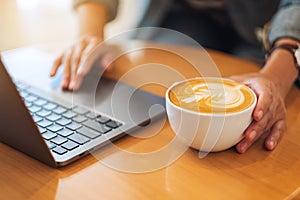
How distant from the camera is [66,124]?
739 millimetres

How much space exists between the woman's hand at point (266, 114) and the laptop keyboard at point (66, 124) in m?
0.21

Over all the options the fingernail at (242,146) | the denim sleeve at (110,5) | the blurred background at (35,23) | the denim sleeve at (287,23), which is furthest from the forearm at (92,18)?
the blurred background at (35,23)

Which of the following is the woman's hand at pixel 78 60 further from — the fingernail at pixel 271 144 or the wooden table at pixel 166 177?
the fingernail at pixel 271 144

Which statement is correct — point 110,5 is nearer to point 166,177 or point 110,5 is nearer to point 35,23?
point 166,177

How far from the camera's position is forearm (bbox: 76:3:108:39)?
1098 millimetres

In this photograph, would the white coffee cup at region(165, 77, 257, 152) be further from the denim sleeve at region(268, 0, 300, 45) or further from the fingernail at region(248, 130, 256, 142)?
the denim sleeve at region(268, 0, 300, 45)

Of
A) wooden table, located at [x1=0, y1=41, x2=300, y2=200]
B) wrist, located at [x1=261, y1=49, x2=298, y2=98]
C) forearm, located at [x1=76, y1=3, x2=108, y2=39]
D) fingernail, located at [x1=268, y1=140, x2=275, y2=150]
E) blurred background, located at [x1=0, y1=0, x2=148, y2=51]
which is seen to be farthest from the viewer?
blurred background, located at [x1=0, y1=0, x2=148, y2=51]

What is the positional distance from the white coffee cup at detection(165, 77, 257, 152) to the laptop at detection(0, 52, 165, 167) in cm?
11

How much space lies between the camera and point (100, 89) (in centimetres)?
89

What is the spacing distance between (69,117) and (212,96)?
25 centimetres

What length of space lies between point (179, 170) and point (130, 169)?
7 cm

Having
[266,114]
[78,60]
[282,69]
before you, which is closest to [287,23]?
[282,69]

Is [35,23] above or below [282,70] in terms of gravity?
below

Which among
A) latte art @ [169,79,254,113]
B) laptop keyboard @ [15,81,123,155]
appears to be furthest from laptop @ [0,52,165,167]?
latte art @ [169,79,254,113]
